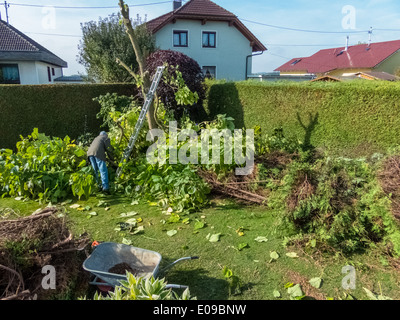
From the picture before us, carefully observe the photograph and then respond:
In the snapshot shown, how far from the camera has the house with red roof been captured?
101 feet

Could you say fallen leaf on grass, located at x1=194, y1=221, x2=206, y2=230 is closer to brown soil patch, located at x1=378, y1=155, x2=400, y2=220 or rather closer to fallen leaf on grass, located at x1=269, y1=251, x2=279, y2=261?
fallen leaf on grass, located at x1=269, y1=251, x2=279, y2=261

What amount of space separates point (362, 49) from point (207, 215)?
120ft

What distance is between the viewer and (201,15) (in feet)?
67.6

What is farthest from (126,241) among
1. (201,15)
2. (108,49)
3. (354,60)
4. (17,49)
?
(354,60)

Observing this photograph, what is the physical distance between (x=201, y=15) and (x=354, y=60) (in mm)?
20792

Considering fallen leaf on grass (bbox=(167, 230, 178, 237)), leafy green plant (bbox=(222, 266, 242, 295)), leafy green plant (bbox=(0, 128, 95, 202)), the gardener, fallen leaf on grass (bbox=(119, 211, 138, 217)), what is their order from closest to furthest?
leafy green plant (bbox=(222, 266, 242, 295))
fallen leaf on grass (bbox=(167, 230, 178, 237))
fallen leaf on grass (bbox=(119, 211, 138, 217))
leafy green plant (bbox=(0, 128, 95, 202))
the gardener

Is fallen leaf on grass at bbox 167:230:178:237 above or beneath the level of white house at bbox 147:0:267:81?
beneath

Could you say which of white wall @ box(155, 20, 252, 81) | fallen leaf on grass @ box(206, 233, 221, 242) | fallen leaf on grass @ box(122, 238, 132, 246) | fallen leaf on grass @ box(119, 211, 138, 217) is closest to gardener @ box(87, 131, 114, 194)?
fallen leaf on grass @ box(119, 211, 138, 217)

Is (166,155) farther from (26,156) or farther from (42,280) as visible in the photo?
(42,280)

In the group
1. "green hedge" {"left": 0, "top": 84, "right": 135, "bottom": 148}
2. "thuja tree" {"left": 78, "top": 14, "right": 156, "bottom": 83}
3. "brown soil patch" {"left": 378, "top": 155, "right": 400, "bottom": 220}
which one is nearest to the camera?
"brown soil patch" {"left": 378, "top": 155, "right": 400, "bottom": 220}

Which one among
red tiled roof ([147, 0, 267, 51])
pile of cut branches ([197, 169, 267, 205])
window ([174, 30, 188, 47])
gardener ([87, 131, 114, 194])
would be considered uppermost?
red tiled roof ([147, 0, 267, 51])

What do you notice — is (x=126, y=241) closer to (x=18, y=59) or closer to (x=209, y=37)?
(x=18, y=59)

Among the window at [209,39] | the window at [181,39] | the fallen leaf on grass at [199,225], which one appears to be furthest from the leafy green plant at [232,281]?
the window at [209,39]

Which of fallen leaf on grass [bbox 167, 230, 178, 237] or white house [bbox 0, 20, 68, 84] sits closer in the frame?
fallen leaf on grass [bbox 167, 230, 178, 237]
